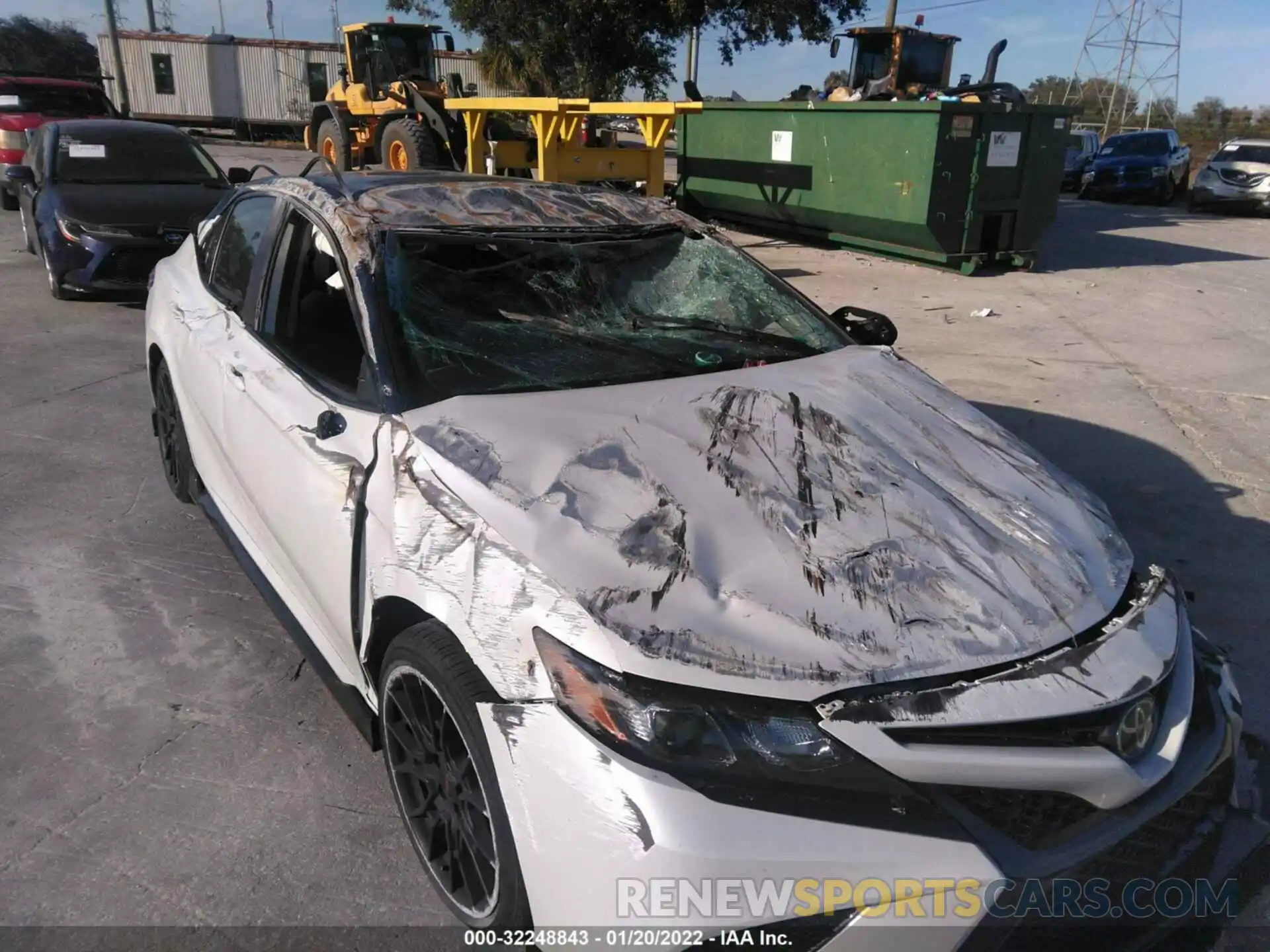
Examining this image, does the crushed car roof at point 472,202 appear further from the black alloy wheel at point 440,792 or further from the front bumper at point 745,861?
the front bumper at point 745,861

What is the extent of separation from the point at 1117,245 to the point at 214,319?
1375 cm

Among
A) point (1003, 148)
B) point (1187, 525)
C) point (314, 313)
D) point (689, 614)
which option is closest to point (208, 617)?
point (314, 313)

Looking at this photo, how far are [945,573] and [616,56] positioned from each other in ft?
59.2

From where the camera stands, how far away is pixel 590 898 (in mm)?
1655

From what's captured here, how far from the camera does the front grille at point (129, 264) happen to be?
780 centimetres

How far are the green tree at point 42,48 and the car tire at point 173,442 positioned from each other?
5964 centimetres

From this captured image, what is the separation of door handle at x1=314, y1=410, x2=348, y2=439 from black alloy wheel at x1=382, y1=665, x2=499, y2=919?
2.24ft

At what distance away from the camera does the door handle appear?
248 cm

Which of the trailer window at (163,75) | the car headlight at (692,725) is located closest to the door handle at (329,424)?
the car headlight at (692,725)

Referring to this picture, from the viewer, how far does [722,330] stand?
3.21 meters

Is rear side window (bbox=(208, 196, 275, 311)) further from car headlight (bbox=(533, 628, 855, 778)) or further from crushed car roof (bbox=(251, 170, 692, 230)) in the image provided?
car headlight (bbox=(533, 628, 855, 778))

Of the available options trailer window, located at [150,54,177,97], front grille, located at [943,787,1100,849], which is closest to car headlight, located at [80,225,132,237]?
front grille, located at [943,787,1100,849]

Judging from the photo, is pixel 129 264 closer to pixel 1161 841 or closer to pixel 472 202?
pixel 472 202

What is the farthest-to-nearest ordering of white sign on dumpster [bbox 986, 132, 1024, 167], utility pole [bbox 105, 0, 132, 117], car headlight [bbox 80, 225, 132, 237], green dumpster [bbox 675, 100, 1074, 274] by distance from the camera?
utility pole [bbox 105, 0, 132, 117] < white sign on dumpster [bbox 986, 132, 1024, 167] < green dumpster [bbox 675, 100, 1074, 274] < car headlight [bbox 80, 225, 132, 237]
